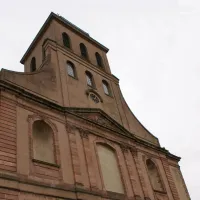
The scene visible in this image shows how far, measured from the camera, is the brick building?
492 inches

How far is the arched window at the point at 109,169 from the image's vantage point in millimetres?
15547

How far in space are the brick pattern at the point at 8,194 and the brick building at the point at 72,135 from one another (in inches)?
1.4

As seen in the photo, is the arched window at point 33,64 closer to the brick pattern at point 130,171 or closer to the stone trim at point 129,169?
the stone trim at point 129,169

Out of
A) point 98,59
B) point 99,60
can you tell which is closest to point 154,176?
point 99,60

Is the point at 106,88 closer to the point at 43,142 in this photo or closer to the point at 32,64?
the point at 32,64

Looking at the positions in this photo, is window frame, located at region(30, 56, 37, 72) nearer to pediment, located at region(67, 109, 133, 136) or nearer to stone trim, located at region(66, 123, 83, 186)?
pediment, located at region(67, 109, 133, 136)

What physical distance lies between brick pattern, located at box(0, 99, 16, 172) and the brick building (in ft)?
0.14

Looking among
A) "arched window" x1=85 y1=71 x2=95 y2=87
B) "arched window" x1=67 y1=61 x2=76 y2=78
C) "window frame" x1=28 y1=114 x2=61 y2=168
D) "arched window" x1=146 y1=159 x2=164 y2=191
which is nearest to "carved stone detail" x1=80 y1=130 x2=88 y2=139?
"window frame" x1=28 y1=114 x2=61 y2=168

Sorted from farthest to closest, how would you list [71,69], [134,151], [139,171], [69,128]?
[71,69] → [134,151] → [139,171] → [69,128]

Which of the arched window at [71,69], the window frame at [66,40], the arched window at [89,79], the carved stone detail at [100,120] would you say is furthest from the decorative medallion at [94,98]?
the window frame at [66,40]

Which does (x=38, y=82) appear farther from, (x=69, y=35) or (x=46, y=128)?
(x=69, y=35)

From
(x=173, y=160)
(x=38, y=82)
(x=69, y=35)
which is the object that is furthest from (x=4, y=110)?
(x=173, y=160)

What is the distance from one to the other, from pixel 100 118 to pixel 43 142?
454 centimetres

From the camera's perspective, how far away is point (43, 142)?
14.5 meters
